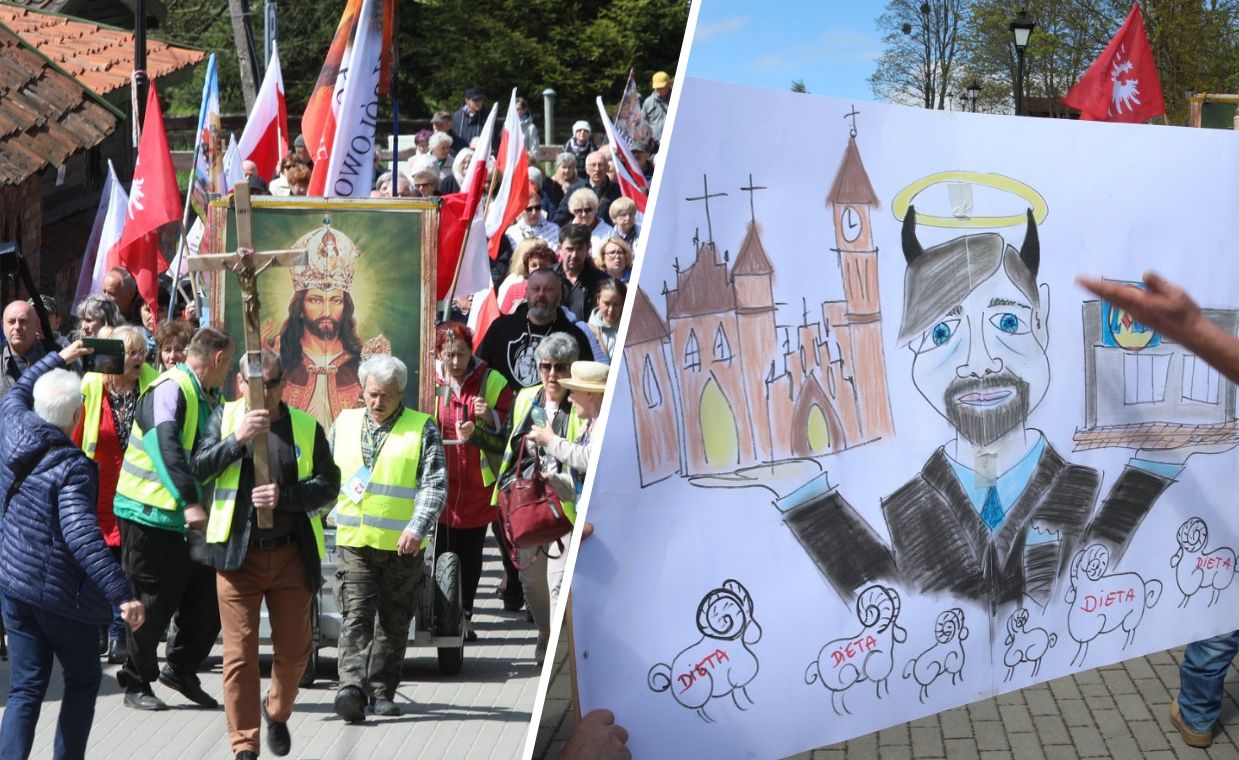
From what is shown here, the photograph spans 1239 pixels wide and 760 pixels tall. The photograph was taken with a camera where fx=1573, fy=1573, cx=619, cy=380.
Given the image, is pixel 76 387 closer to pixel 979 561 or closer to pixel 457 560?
pixel 457 560

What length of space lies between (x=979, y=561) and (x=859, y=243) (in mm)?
816

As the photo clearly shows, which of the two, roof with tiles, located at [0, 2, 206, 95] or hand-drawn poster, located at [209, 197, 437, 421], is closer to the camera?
hand-drawn poster, located at [209, 197, 437, 421]

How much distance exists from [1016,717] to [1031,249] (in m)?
3.26

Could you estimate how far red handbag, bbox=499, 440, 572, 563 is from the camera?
6465 millimetres

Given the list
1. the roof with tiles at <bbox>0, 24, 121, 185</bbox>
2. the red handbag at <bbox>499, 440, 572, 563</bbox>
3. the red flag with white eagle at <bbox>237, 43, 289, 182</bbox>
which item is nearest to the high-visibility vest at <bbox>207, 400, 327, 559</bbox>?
the red handbag at <bbox>499, 440, 572, 563</bbox>

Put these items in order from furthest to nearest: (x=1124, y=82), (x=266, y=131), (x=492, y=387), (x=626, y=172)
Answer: (x=1124, y=82) < (x=266, y=131) < (x=626, y=172) < (x=492, y=387)

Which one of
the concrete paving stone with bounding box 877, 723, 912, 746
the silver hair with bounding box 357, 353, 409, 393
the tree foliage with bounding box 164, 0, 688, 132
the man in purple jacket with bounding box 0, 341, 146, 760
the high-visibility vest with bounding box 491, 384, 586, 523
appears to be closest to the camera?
the man in purple jacket with bounding box 0, 341, 146, 760

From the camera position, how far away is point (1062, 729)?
637 centimetres

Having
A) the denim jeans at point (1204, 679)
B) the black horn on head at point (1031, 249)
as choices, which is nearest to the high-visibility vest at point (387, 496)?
the denim jeans at point (1204, 679)

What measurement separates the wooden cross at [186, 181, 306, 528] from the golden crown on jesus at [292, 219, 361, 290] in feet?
4.90

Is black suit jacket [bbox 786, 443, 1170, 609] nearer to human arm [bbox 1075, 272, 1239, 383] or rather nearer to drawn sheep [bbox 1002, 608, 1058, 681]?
drawn sheep [bbox 1002, 608, 1058, 681]

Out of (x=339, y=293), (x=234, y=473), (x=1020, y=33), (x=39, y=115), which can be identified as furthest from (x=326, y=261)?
(x=1020, y=33)

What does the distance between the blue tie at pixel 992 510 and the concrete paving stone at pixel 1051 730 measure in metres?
2.84

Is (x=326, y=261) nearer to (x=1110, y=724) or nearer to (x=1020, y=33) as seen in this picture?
(x=1110, y=724)
